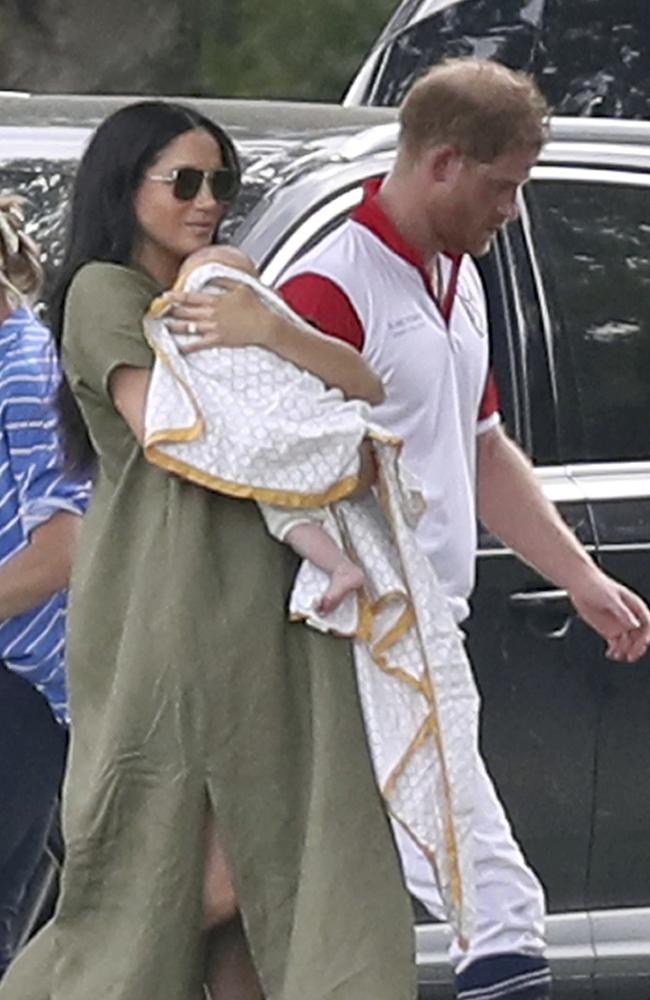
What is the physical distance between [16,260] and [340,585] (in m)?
1.04

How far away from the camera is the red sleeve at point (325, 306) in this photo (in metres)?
5.18

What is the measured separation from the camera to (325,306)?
5191 millimetres

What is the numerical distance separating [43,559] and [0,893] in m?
0.66

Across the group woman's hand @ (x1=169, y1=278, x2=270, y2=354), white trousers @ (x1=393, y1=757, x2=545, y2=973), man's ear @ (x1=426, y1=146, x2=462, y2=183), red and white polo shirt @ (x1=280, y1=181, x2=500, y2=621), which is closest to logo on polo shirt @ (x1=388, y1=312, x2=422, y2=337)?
red and white polo shirt @ (x1=280, y1=181, x2=500, y2=621)

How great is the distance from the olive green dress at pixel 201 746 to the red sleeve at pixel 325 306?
0.35 metres

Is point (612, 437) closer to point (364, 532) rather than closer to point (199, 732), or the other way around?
point (364, 532)

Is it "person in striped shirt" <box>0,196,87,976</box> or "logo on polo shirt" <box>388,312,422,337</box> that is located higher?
"logo on polo shirt" <box>388,312,422,337</box>

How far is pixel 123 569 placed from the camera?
16.1ft

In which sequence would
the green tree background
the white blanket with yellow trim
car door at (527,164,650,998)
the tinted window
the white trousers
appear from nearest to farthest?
the white blanket with yellow trim → the white trousers → car door at (527,164,650,998) → the tinted window → the green tree background

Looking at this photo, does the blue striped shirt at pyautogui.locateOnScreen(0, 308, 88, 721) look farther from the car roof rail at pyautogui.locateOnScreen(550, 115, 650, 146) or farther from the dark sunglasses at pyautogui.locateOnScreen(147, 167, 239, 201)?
the car roof rail at pyautogui.locateOnScreen(550, 115, 650, 146)

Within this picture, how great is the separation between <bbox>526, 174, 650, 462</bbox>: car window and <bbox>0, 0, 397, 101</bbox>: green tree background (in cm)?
646

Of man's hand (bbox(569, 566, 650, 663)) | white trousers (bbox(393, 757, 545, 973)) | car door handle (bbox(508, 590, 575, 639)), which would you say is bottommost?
white trousers (bbox(393, 757, 545, 973))

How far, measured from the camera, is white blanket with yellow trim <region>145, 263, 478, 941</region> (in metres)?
4.77

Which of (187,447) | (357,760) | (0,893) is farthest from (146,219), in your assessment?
(0,893)
